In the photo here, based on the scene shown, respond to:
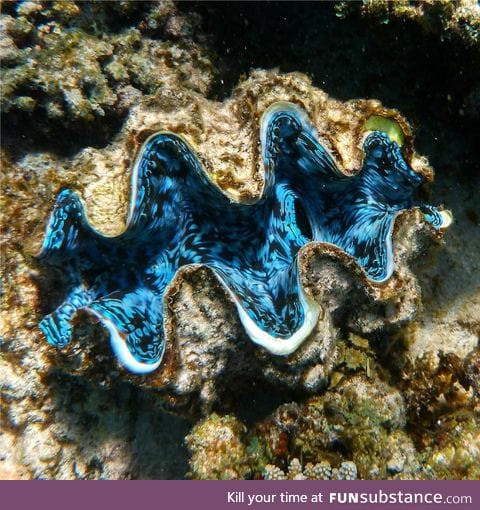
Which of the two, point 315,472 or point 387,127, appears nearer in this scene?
point 315,472

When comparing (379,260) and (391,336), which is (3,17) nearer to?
(379,260)

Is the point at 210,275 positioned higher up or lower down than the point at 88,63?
lower down

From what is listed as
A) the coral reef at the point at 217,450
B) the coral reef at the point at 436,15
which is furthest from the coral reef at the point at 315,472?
the coral reef at the point at 436,15

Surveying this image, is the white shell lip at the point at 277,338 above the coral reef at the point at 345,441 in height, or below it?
above

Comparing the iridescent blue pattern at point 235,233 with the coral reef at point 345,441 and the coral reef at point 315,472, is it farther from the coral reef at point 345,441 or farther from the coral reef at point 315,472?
the coral reef at point 315,472

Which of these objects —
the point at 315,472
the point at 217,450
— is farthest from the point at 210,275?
the point at 315,472

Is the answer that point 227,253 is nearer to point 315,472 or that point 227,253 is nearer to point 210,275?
point 210,275
